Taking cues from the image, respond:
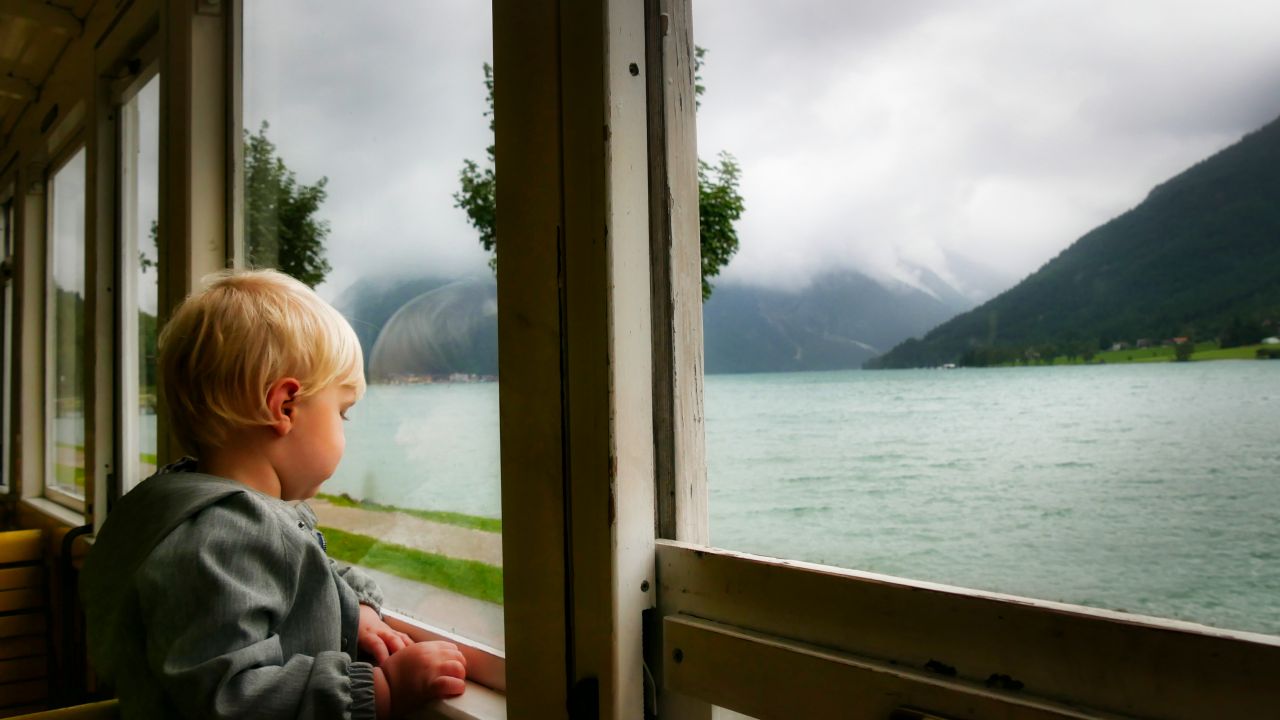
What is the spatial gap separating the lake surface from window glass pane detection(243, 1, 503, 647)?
42 cm

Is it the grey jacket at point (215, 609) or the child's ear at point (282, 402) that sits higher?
the child's ear at point (282, 402)

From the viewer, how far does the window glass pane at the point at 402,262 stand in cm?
110

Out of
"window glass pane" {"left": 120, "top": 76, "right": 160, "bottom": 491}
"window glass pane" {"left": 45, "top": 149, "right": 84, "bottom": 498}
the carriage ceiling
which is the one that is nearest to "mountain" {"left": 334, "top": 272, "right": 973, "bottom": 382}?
"window glass pane" {"left": 120, "top": 76, "right": 160, "bottom": 491}

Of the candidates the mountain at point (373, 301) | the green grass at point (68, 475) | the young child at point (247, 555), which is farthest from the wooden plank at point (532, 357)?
the green grass at point (68, 475)

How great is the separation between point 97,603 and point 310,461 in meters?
0.29

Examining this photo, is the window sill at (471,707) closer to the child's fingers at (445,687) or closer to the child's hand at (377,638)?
the child's fingers at (445,687)

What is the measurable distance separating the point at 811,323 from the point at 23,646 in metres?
3.12

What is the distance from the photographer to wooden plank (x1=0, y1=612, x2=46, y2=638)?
8.48 feet

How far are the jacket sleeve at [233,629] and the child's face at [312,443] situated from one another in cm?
15

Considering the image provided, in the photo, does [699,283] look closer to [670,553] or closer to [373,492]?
[670,553]

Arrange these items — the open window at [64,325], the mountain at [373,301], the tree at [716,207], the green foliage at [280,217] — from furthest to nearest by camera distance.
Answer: the open window at [64,325] < the green foliage at [280,217] < the mountain at [373,301] < the tree at [716,207]

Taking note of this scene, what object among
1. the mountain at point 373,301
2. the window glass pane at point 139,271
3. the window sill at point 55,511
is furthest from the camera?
the window sill at point 55,511

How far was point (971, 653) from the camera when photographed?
57 cm

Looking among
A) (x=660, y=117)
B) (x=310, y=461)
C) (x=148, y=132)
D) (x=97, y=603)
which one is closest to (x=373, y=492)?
(x=310, y=461)
